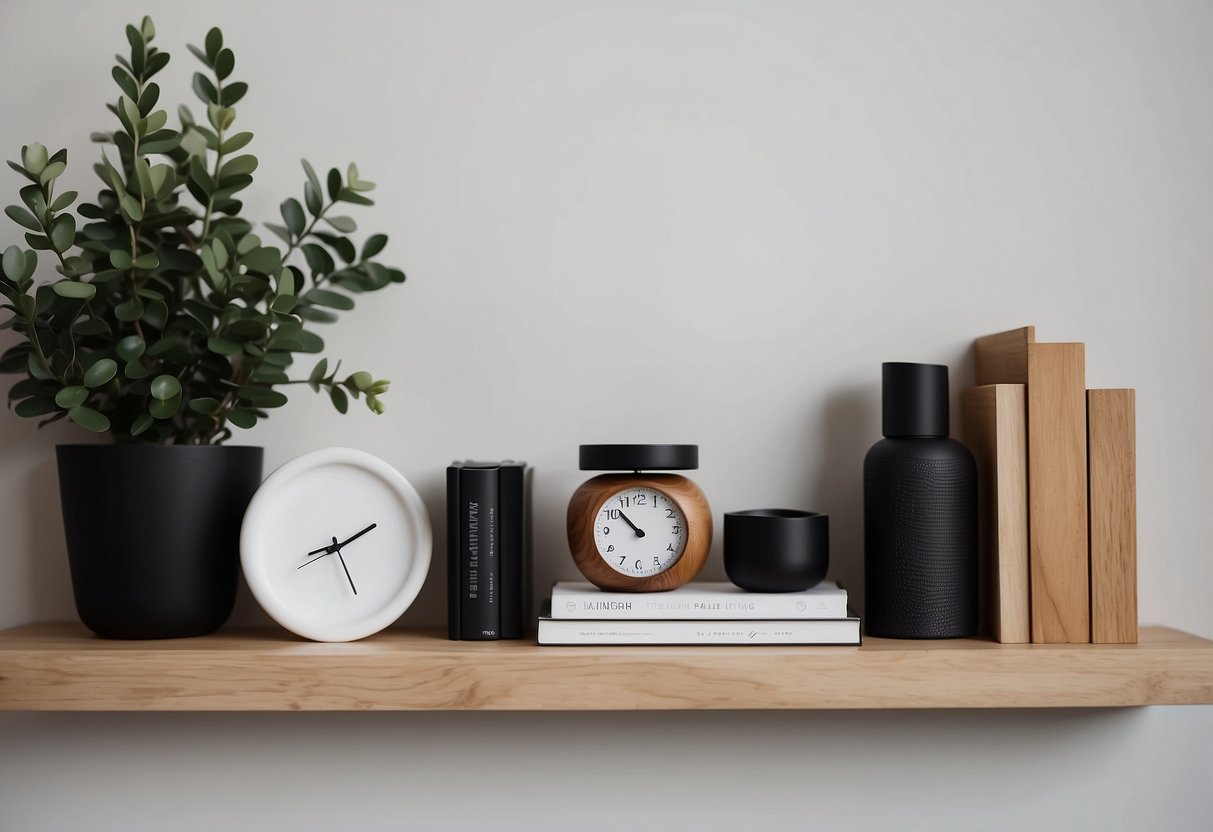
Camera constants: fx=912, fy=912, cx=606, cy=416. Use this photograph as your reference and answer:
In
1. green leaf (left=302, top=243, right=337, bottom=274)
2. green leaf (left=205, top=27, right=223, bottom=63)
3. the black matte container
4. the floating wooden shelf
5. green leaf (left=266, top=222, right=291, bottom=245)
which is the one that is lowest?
the floating wooden shelf

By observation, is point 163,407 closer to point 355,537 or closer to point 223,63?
point 355,537

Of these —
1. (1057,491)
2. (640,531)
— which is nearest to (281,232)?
(640,531)

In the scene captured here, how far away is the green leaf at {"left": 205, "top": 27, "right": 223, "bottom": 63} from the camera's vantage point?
1031mm

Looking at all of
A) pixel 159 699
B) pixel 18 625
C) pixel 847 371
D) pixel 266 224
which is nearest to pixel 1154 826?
pixel 847 371

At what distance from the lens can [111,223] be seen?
103cm

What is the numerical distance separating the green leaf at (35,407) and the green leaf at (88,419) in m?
0.07

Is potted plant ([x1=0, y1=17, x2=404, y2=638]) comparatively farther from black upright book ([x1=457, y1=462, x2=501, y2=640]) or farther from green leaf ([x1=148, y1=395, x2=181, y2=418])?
black upright book ([x1=457, y1=462, x2=501, y2=640])

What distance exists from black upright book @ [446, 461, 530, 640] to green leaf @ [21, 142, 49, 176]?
1.71 ft

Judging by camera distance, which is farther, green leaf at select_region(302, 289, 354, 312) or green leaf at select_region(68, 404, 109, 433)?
green leaf at select_region(302, 289, 354, 312)

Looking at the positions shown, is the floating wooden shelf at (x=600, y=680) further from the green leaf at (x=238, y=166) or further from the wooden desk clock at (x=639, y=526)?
the green leaf at (x=238, y=166)

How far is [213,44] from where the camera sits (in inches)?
40.8

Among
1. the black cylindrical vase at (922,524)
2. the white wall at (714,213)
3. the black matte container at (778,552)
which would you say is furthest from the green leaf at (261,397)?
the black cylindrical vase at (922,524)

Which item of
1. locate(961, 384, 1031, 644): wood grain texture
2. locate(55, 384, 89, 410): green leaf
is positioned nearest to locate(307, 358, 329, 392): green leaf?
locate(55, 384, 89, 410): green leaf

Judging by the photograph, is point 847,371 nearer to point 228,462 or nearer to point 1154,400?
point 1154,400
